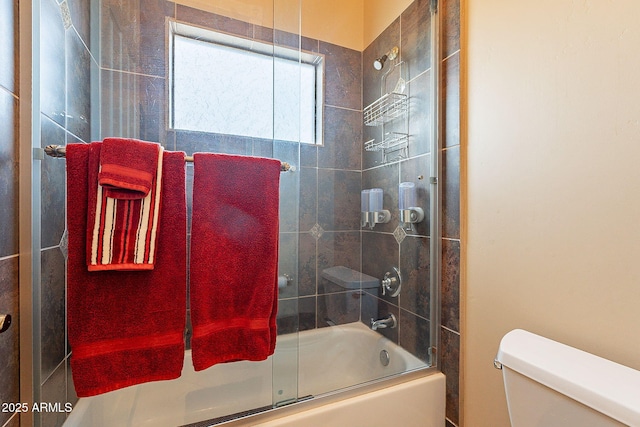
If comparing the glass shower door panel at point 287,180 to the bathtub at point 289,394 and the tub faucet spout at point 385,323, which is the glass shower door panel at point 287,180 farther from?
the tub faucet spout at point 385,323

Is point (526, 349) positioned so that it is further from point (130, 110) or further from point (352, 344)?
point (130, 110)

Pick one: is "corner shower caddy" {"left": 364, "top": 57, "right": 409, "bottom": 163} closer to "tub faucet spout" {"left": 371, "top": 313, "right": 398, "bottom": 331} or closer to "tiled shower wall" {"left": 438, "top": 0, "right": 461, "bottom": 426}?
"tiled shower wall" {"left": 438, "top": 0, "right": 461, "bottom": 426}

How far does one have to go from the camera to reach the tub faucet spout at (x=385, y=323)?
1.41 metres

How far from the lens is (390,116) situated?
1453mm

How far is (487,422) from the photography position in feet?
3.13

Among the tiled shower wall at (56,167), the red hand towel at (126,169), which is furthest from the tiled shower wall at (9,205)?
the red hand towel at (126,169)

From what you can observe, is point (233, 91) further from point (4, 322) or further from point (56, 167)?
point (4, 322)

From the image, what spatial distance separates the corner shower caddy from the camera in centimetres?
138

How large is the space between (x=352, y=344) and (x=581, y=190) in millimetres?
1209

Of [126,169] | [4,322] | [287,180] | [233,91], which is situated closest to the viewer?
[4,322]

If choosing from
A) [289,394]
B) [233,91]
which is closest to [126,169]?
[233,91]

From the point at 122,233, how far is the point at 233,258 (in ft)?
0.95

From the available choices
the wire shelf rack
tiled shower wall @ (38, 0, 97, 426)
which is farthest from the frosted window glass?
the wire shelf rack

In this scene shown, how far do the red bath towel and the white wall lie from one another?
3.30 feet
